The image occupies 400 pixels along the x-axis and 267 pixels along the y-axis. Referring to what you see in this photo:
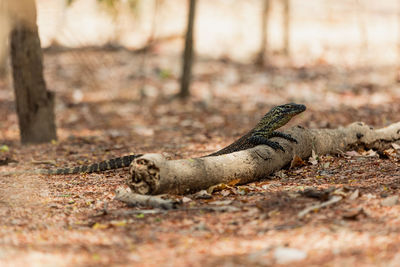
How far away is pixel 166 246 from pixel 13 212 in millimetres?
1833

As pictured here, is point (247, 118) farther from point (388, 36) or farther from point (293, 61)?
point (388, 36)

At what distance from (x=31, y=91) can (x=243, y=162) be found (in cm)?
517

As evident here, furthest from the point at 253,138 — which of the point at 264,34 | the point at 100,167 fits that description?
the point at 264,34

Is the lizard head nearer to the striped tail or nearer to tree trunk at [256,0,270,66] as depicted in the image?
the striped tail

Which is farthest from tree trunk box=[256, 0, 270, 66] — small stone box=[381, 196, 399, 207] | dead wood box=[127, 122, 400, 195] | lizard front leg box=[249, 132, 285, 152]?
small stone box=[381, 196, 399, 207]

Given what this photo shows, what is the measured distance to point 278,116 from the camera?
257 inches

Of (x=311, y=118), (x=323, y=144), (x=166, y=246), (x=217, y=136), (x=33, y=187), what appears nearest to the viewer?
(x=166, y=246)

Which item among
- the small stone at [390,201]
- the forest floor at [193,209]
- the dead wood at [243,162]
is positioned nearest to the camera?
the forest floor at [193,209]

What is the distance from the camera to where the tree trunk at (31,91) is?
8625 millimetres

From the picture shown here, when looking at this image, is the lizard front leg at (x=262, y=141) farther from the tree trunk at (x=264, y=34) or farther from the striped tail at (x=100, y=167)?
the tree trunk at (x=264, y=34)

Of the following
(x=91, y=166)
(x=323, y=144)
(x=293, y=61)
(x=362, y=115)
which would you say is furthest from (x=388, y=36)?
(x=91, y=166)

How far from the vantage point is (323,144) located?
21.3 ft

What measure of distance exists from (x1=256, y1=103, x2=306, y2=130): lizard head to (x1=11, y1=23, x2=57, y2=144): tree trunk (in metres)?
4.59

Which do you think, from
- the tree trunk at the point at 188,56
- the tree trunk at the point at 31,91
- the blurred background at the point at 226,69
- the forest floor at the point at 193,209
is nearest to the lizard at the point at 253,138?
the forest floor at the point at 193,209
